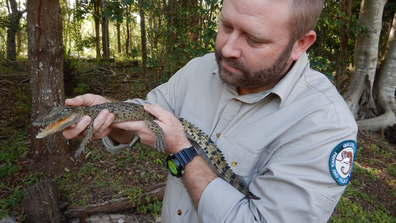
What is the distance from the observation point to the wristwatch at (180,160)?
77.4 inches

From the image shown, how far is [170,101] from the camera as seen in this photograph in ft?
8.91

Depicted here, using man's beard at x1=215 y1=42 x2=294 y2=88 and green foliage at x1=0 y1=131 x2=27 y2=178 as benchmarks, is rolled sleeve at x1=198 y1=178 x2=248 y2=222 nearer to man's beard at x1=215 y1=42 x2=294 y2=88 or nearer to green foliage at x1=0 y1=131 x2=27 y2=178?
man's beard at x1=215 y1=42 x2=294 y2=88

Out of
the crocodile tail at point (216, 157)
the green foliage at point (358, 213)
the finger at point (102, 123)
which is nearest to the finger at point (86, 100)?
Result: the finger at point (102, 123)

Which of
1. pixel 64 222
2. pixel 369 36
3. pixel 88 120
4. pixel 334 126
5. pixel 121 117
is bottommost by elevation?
pixel 64 222

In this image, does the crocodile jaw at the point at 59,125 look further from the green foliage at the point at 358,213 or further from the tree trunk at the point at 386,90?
the tree trunk at the point at 386,90

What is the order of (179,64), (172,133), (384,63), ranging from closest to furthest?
(172,133) → (179,64) → (384,63)

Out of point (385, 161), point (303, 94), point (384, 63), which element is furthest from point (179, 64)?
point (384, 63)

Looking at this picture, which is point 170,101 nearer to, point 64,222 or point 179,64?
point 64,222

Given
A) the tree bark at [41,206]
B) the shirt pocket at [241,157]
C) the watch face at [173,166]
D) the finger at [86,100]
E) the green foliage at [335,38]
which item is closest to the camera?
the shirt pocket at [241,157]

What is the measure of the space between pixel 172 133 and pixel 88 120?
33.2 inches

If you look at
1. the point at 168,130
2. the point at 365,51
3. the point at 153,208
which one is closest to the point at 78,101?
the point at 168,130

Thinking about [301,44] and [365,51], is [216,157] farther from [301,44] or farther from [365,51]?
[365,51]

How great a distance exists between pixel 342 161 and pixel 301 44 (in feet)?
3.40

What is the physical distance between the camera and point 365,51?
810 cm
